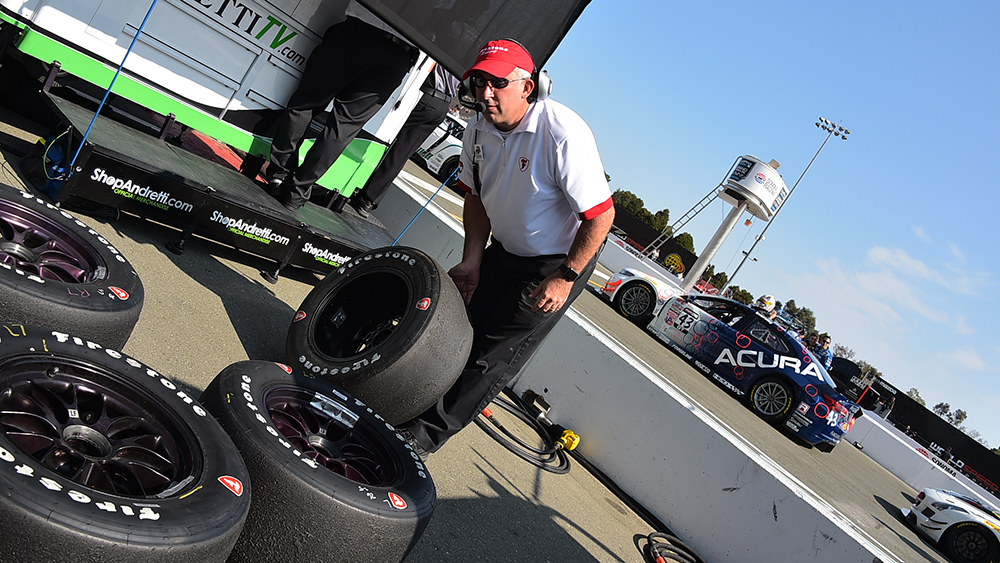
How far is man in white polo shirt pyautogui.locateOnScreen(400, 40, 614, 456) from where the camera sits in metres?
2.92

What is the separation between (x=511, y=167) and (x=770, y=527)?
2.62 m

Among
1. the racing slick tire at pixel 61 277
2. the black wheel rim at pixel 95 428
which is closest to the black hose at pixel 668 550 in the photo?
the black wheel rim at pixel 95 428

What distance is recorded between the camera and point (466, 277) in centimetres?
346

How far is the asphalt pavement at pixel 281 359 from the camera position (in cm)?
284

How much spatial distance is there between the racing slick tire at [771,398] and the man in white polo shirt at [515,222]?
882 cm

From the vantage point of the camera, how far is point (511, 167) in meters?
3.08

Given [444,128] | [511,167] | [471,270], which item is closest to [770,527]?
[471,270]

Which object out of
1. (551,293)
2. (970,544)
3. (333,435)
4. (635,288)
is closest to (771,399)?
(635,288)

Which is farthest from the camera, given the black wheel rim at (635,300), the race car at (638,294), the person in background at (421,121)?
the black wheel rim at (635,300)

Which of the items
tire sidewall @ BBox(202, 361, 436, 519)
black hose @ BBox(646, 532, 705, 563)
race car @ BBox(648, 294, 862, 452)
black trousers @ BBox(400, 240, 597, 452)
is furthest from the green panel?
race car @ BBox(648, 294, 862, 452)

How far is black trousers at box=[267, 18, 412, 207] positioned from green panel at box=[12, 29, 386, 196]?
365mm

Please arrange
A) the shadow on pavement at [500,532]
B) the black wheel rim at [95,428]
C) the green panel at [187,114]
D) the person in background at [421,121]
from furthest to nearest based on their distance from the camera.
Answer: the person in background at [421,121]
the green panel at [187,114]
the shadow on pavement at [500,532]
the black wheel rim at [95,428]

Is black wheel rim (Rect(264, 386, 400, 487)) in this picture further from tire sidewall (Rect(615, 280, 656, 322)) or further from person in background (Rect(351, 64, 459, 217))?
tire sidewall (Rect(615, 280, 656, 322))

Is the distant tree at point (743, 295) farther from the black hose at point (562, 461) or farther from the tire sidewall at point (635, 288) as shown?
the black hose at point (562, 461)
